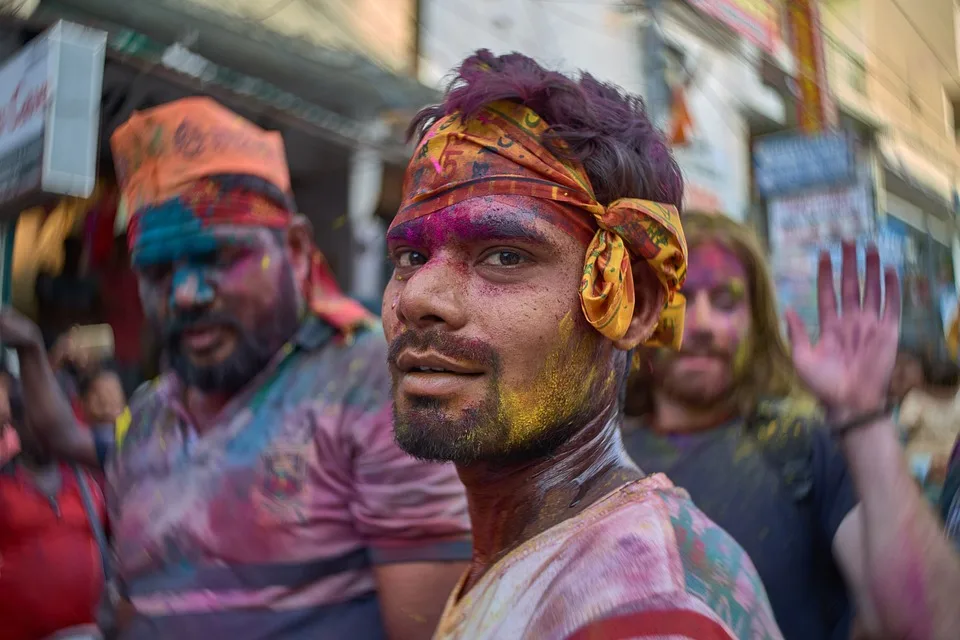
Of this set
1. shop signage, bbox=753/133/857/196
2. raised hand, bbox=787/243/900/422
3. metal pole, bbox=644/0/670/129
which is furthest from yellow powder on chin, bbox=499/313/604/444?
metal pole, bbox=644/0/670/129

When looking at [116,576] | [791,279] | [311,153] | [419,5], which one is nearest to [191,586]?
[116,576]

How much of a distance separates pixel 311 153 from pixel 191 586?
473cm

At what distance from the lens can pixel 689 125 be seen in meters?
9.63

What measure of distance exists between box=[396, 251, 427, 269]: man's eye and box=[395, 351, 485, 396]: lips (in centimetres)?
22

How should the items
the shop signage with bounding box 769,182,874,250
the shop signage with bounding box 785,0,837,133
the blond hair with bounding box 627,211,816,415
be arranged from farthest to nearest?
the shop signage with bounding box 785,0,837,133
the shop signage with bounding box 769,182,874,250
the blond hair with bounding box 627,211,816,415

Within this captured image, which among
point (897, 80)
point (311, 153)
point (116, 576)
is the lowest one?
point (116, 576)

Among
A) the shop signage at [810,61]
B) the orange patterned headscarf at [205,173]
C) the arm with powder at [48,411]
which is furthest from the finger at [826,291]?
the shop signage at [810,61]

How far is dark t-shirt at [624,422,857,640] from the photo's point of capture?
6.98ft

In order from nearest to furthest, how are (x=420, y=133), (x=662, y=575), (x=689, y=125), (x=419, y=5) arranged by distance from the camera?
(x=662, y=575) → (x=420, y=133) → (x=419, y=5) → (x=689, y=125)

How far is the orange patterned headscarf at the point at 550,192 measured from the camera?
1.40 metres

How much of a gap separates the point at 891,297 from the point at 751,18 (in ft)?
31.9

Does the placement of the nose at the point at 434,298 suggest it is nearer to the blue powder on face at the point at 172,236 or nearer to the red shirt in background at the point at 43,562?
the blue powder on face at the point at 172,236

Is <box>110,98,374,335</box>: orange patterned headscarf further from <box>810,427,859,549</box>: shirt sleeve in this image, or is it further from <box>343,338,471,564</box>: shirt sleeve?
<box>810,427,859,549</box>: shirt sleeve

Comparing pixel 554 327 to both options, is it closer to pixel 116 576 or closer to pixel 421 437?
pixel 421 437
